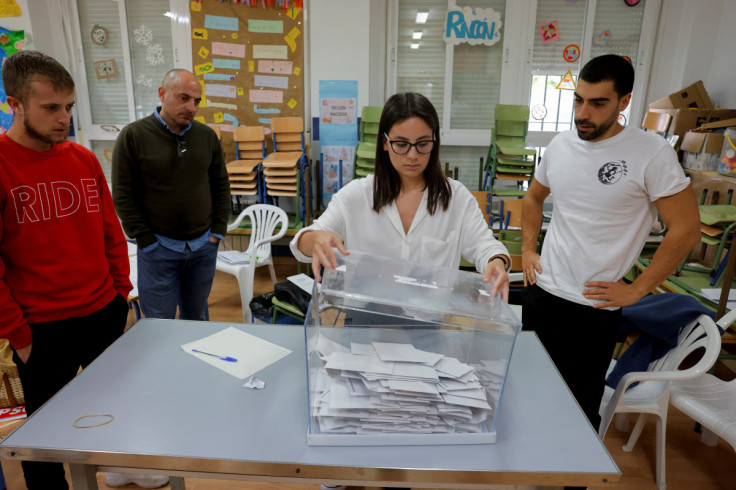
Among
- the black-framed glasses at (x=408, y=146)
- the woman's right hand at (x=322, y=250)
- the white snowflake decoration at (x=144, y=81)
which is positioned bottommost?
the woman's right hand at (x=322, y=250)

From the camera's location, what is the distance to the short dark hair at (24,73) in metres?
1.43

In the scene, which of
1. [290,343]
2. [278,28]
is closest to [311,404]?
[290,343]

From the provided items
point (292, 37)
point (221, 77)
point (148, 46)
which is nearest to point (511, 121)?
point (292, 37)

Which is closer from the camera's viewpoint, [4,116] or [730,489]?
[730,489]

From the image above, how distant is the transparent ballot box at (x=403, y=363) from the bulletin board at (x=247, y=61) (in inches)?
160

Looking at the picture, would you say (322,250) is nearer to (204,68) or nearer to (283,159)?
(283,159)

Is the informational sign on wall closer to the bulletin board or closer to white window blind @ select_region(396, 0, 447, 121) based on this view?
the bulletin board

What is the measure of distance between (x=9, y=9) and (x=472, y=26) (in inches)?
177

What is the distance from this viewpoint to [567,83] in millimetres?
A: 4750

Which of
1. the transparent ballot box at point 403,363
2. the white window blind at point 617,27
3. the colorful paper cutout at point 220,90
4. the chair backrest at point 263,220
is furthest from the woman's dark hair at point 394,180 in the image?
the white window blind at point 617,27

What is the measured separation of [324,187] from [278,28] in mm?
1644

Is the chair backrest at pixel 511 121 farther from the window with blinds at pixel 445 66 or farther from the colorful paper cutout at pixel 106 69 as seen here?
the colorful paper cutout at pixel 106 69

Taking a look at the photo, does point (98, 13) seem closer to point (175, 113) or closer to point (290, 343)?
point (175, 113)

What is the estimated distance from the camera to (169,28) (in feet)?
15.9
